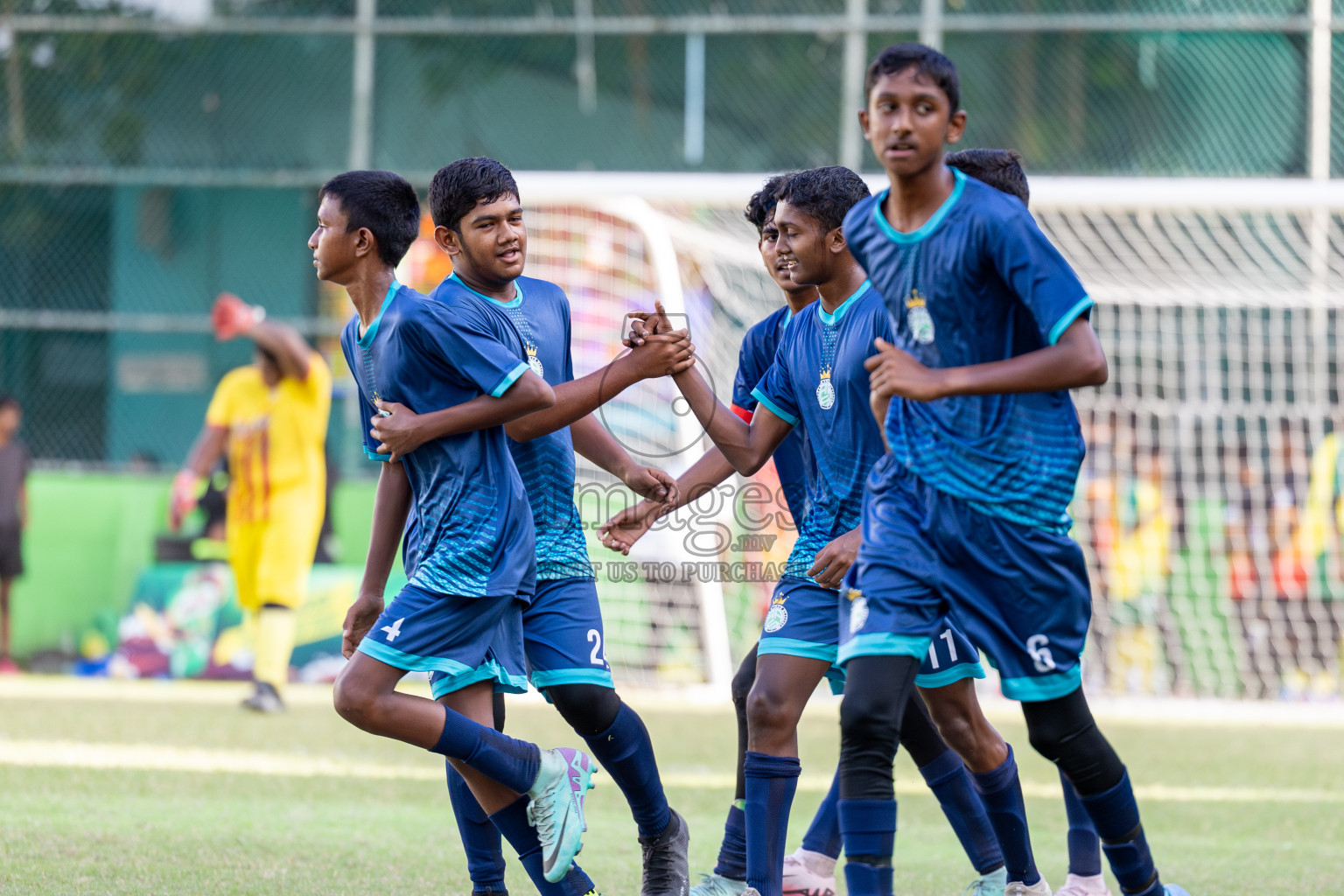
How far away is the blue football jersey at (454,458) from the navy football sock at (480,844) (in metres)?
0.64

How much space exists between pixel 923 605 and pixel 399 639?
1272 mm

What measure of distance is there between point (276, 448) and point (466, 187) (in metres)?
5.42

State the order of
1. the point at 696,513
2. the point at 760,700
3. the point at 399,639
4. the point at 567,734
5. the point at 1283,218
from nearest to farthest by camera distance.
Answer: the point at 399,639 < the point at 760,700 < the point at 567,734 < the point at 696,513 < the point at 1283,218

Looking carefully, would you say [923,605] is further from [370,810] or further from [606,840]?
[370,810]

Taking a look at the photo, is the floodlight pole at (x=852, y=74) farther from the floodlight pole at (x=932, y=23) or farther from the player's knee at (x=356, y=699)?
the player's knee at (x=356, y=699)

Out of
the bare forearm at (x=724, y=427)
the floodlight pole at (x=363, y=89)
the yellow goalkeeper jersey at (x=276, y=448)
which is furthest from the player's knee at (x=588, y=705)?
the floodlight pole at (x=363, y=89)

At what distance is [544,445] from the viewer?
412 cm

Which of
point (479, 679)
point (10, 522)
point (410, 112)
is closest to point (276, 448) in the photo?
point (10, 522)

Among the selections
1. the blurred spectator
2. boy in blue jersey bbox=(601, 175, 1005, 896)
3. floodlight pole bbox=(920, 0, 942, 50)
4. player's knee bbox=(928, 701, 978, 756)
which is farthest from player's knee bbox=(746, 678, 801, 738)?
floodlight pole bbox=(920, 0, 942, 50)

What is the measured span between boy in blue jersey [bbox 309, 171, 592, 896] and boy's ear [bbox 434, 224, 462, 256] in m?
0.25

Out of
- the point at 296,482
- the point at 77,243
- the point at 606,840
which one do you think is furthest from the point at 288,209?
the point at 606,840

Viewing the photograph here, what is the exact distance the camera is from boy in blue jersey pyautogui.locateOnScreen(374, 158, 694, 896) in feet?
12.9

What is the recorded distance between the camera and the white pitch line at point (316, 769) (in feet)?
20.8

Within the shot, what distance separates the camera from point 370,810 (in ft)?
18.1
